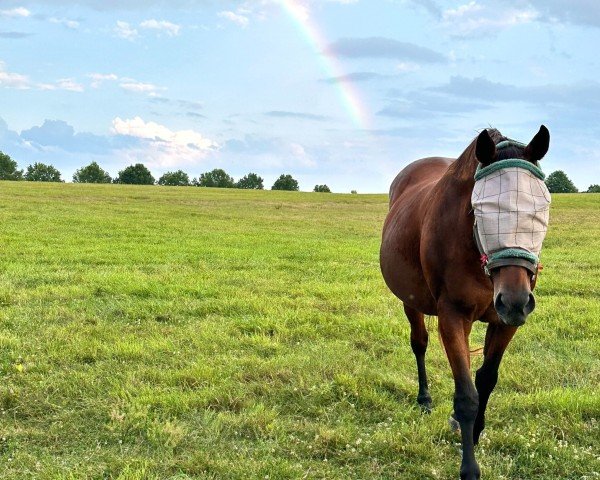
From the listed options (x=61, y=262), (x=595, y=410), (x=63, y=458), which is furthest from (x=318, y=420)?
(x=61, y=262)

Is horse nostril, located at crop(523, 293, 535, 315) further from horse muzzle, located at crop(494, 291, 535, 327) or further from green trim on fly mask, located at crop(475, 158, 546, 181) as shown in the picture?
green trim on fly mask, located at crop(475, 158, 546, 181)

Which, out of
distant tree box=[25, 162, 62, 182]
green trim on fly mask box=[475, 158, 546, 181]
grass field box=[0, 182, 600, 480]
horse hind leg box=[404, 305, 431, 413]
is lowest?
grass field box=[0, 182, 600, 480]

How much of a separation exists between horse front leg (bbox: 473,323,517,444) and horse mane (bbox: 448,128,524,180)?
1.13 m

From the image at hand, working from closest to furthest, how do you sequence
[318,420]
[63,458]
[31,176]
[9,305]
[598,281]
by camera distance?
[63,458], [318,420], [9,305], [598,281], [31,176]

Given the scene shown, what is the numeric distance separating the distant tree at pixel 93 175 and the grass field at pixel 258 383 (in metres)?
94.0

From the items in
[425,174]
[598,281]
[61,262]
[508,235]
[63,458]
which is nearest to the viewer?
[508,235]

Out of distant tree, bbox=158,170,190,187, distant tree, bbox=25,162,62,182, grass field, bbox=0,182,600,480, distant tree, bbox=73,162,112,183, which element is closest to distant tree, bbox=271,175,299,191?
distant tree, bbox=158,170,190,187

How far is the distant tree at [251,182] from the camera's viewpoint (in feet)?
335

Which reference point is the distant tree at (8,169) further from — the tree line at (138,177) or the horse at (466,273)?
the horse at (466,273)

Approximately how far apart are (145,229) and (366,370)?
52.2 ft

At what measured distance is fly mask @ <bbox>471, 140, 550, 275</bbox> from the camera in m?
2.75

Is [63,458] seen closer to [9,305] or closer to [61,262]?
[9,305]

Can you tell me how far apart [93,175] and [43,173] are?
33.5 ft

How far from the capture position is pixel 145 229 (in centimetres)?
1959
